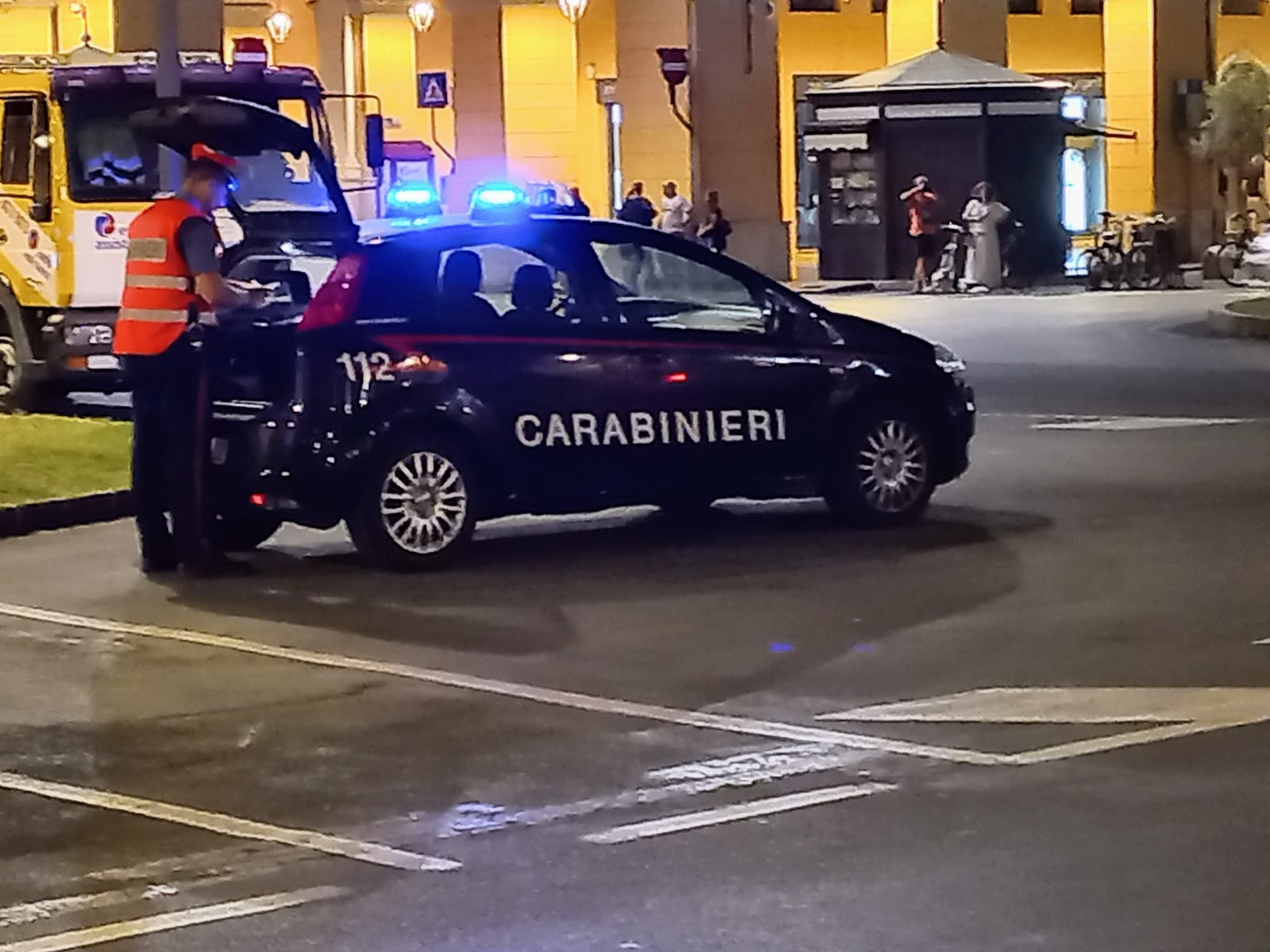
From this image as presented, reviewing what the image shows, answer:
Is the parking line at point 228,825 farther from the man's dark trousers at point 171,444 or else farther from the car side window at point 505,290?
the car side window at point 505,290

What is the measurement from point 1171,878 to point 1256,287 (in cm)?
3237

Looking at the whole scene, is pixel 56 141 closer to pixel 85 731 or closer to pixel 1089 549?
pixel 1089 549

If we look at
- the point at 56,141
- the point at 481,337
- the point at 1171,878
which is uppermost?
the point at 56,141

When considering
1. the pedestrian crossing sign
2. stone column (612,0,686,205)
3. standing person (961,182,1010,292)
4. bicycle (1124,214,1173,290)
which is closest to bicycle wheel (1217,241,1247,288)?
bicycle (1124,214,1173,290)

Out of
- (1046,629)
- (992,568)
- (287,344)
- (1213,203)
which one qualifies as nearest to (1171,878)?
(1046,629)

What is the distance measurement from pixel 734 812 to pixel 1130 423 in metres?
11.6

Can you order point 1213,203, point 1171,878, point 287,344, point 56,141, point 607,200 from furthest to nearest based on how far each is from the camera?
point 607,200, point 1213,203, point 56,141, point 287,344, point 1171,878

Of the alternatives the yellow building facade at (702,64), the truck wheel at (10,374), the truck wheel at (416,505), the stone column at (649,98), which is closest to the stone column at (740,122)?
the yellow building facade at (702,64)

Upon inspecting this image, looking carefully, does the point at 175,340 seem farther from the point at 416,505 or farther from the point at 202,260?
the point at 416,505

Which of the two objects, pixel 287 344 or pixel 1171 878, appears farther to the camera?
pixel 287 344

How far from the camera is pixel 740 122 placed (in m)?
39.7

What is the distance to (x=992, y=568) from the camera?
11523mm

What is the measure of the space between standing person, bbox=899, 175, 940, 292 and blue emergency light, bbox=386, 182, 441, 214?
7.63 meters

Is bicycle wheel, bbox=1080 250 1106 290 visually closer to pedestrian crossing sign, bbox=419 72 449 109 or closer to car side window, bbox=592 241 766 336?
pedestrian crossing sign, bbox=419 72 449 109
